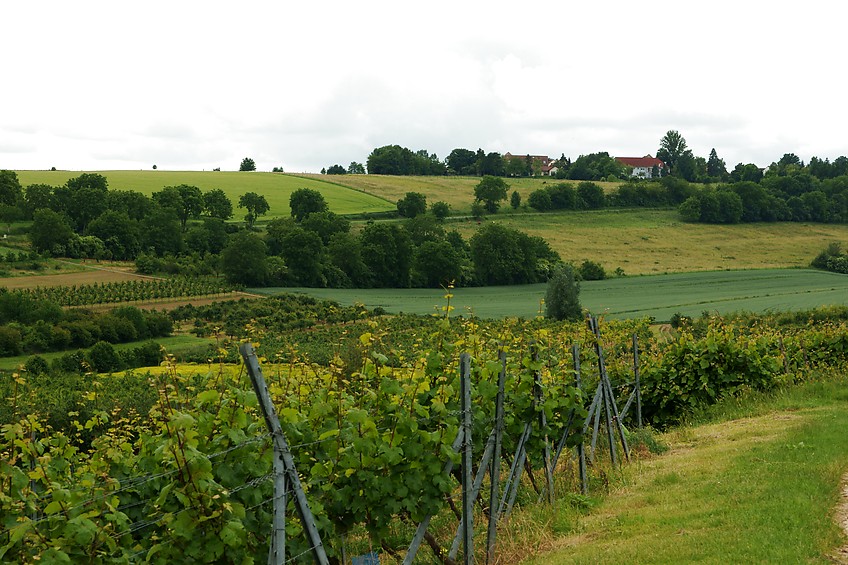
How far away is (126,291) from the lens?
77.9 meters

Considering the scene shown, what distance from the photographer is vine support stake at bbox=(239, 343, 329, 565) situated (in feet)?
18.4

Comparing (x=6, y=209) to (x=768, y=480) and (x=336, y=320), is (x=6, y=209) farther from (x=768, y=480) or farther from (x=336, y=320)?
(x=768, y=480)

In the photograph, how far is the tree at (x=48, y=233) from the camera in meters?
91.6

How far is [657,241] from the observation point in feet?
365

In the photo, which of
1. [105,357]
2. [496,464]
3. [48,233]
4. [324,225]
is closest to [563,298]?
[105,357]

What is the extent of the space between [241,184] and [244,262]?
175 feet

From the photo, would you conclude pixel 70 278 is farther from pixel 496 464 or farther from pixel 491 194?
pixel 496 464

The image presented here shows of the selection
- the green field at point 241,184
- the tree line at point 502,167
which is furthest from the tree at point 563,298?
the tree line at point 502,167

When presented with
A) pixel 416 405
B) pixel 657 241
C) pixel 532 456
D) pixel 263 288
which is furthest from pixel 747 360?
pixel 657 241

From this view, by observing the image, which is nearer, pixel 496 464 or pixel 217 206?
pixel 496 464

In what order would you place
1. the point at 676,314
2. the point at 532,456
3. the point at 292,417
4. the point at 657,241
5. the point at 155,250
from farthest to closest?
the point at 657,241 < the point at 155,250 < the point at 676,314 < the point at 532,456 < the point at 292,417

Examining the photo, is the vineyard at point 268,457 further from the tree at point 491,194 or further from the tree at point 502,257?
the tree at point 491,194

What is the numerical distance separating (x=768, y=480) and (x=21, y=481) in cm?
806

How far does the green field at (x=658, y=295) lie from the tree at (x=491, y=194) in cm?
3240
